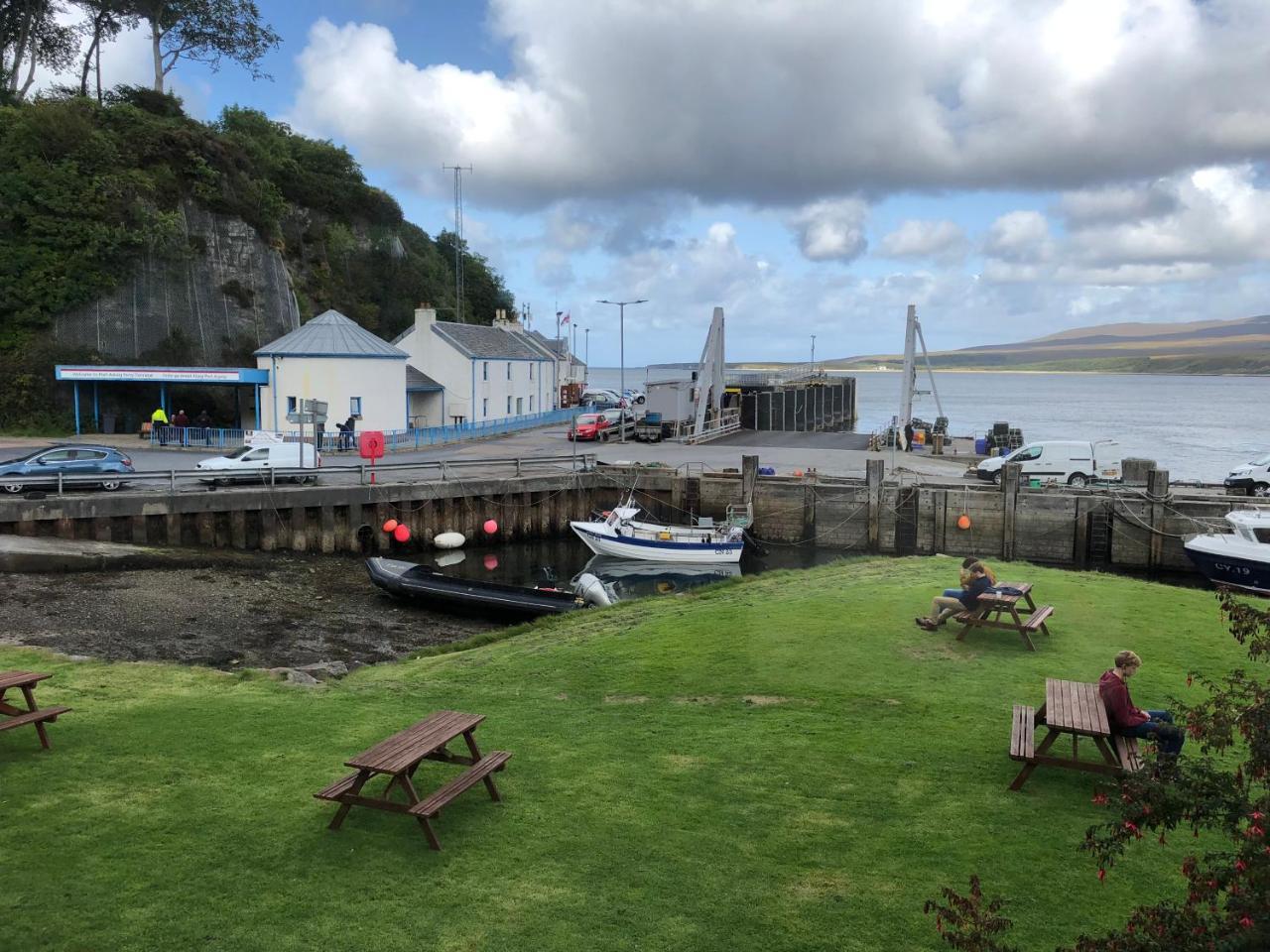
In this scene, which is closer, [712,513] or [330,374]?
[712,513]

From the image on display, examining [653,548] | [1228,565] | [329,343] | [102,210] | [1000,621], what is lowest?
[653,548]

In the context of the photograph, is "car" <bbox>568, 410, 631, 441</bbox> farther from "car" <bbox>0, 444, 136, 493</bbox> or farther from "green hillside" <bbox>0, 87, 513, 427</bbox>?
"car" <bbox>0, 444, 136, 493</bbox>

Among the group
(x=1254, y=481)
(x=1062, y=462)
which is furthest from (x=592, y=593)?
(x=1254, y=481)

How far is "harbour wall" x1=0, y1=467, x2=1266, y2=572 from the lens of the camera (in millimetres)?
28922

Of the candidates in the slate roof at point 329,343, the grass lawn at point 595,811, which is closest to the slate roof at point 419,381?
the slate roof at point 329,343

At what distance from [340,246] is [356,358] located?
40.6 metres

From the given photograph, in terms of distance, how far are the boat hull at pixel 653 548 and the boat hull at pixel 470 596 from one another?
7861mm

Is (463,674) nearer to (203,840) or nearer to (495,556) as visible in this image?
(203,840)

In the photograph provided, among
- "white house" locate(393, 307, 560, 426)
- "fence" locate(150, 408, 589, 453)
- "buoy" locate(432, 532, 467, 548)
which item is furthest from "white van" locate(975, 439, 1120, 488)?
"white house" locate(393, 307, 560, 426)

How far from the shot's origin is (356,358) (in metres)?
48.3

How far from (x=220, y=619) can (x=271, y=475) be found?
10558mm

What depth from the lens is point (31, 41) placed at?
222 feet

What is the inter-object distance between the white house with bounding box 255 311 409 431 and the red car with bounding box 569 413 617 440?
10490 mm

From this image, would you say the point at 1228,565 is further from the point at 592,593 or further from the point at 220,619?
the point at 220,619
